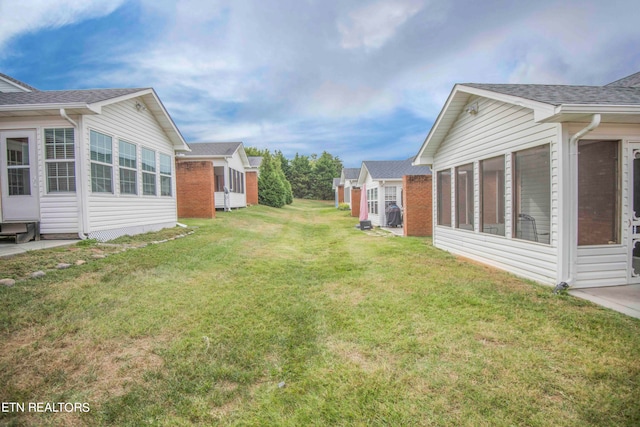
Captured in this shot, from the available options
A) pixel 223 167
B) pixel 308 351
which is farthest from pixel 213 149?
pixel 308 351

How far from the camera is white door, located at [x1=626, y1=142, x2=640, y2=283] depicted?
516 cm

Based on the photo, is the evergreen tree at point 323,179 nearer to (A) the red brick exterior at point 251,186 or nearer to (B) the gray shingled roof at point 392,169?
(A) the red brick exterior at point 251,186

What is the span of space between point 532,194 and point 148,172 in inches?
447

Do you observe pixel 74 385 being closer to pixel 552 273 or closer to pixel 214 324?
pixel 214 324

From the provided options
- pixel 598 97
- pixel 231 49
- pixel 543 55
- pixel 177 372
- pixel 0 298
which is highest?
pixel 231 49

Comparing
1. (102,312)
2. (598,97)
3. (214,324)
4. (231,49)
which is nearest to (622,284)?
(598,97)

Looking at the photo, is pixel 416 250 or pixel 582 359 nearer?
pixel 582 359

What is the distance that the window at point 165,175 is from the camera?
1192 cm

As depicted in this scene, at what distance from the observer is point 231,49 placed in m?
15.1

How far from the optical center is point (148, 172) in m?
10.9

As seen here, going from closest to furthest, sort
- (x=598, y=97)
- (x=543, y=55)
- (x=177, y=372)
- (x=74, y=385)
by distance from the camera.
Answer: (x=74, y=385), (x=177, y=372), (x=598, y=97), (x=543, y=55)

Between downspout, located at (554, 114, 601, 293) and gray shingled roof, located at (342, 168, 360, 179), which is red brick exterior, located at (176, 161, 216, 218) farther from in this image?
gray shingled roof, located at (342, 168, 360, 179)

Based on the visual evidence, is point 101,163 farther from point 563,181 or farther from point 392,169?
point 392,169

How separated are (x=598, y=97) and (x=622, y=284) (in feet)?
10.6
